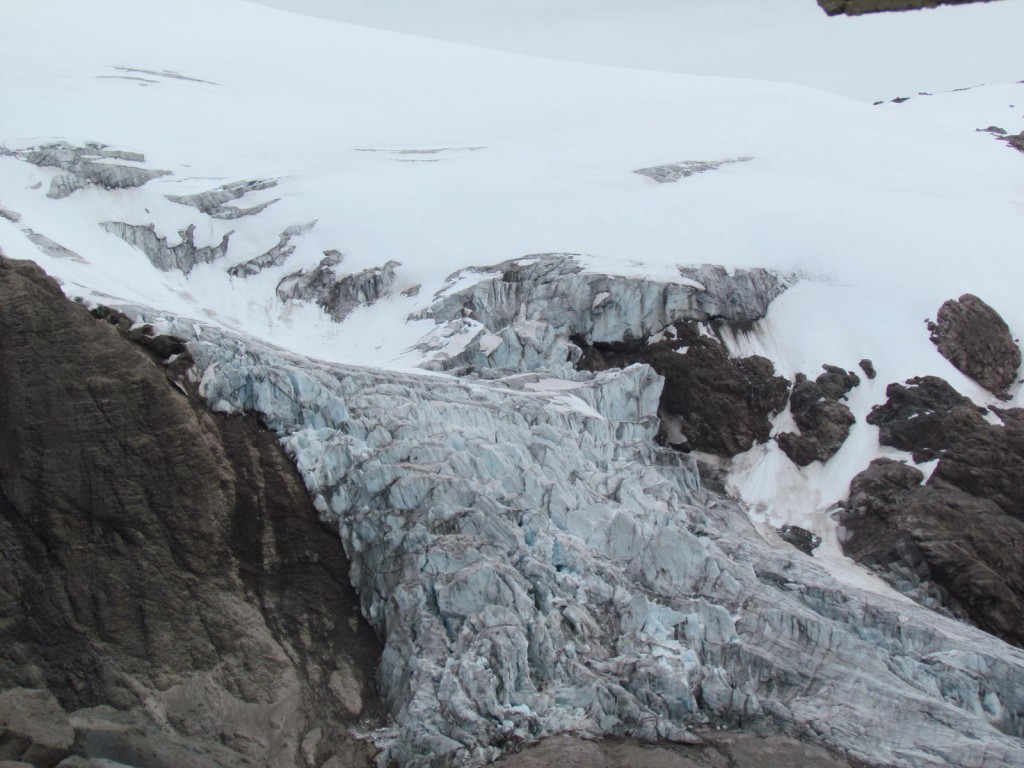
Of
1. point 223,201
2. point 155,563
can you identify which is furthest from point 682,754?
point 223,201

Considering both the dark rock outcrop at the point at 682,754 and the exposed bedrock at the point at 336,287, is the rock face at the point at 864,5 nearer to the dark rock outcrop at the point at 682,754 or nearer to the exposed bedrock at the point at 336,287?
the dark rock outcrop at the point at 682,754

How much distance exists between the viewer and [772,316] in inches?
1815

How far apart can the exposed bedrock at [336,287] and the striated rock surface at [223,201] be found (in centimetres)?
595

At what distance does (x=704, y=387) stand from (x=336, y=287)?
17.0m

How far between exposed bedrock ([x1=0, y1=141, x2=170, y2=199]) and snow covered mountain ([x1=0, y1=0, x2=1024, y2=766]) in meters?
0.20

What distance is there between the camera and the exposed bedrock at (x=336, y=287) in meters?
44.2

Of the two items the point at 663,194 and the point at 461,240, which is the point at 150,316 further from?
the point at 663,194

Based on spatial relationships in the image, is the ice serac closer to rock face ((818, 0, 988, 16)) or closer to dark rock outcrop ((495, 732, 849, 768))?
dark rock outcrop ((495, 732, 849, 768))

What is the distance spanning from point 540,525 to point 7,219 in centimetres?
2579

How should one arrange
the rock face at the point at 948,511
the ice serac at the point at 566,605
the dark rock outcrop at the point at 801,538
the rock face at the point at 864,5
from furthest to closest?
the dark rock outcrop at the point at 801,538 < the rock face at the point at 948,511 < the ice serac at the point at 566,605 < the rock face at the point at 864,5

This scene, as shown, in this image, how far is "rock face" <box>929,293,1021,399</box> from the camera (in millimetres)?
43469

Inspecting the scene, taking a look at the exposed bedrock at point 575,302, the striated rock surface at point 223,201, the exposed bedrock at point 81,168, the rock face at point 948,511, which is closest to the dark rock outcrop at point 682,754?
the rock face at point 948,511

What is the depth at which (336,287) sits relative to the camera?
44.7 m

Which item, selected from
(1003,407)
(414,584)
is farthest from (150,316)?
(1003,407)
